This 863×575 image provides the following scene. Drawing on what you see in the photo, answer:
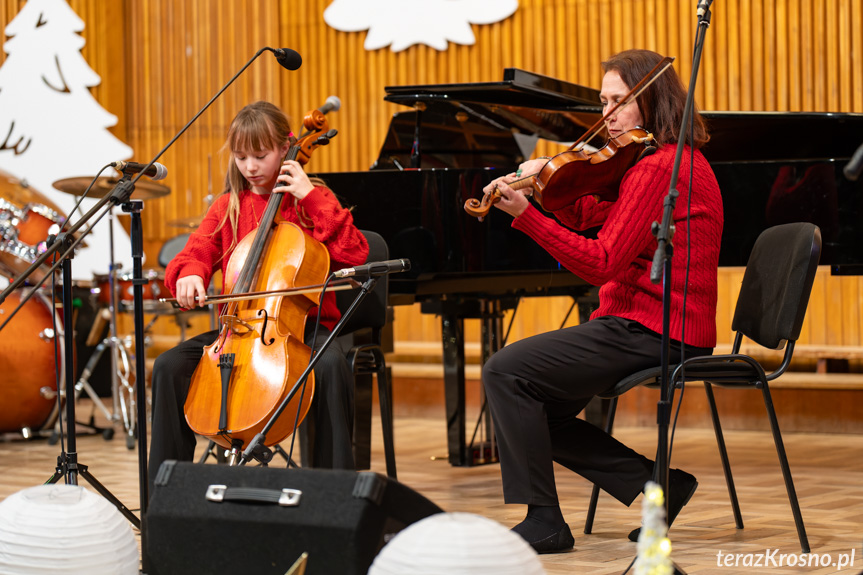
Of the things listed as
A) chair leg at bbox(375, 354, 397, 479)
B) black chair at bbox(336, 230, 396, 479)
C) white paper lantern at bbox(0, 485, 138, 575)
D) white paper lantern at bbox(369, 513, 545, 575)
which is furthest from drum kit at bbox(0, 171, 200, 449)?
white paper lantern at bbox(369, 513, 545, 575)

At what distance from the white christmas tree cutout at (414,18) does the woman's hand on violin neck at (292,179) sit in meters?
3.66

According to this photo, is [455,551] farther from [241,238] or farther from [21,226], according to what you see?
[21,226]

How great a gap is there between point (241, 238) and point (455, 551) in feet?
5.13

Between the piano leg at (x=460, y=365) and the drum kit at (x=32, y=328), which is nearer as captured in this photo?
the piano leg at (x=460, y=365)

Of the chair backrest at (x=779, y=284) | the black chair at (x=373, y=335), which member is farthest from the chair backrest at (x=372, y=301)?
the chair backrest at (x=779, y=284)

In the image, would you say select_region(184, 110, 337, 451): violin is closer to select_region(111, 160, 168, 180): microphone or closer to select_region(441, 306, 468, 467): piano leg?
select_region(111, 160, 168, 180): microphone

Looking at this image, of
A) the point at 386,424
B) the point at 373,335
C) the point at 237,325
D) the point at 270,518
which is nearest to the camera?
the point at 270,518

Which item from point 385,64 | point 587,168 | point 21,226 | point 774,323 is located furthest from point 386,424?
point 385,64

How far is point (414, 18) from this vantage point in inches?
243

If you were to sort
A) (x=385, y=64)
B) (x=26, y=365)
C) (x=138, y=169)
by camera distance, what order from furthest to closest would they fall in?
1. (x=385, y=64)
2. (x=26, y=365)
3. (x=138, y=169)

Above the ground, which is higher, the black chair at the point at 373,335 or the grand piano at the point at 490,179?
the grand piano at the point at 490,179

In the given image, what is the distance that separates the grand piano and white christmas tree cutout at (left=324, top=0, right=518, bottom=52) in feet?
6.95

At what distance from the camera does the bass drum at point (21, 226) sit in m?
4.70

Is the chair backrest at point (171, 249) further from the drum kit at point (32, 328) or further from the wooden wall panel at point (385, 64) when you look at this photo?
the wooden wall panel at point (385, 64)
